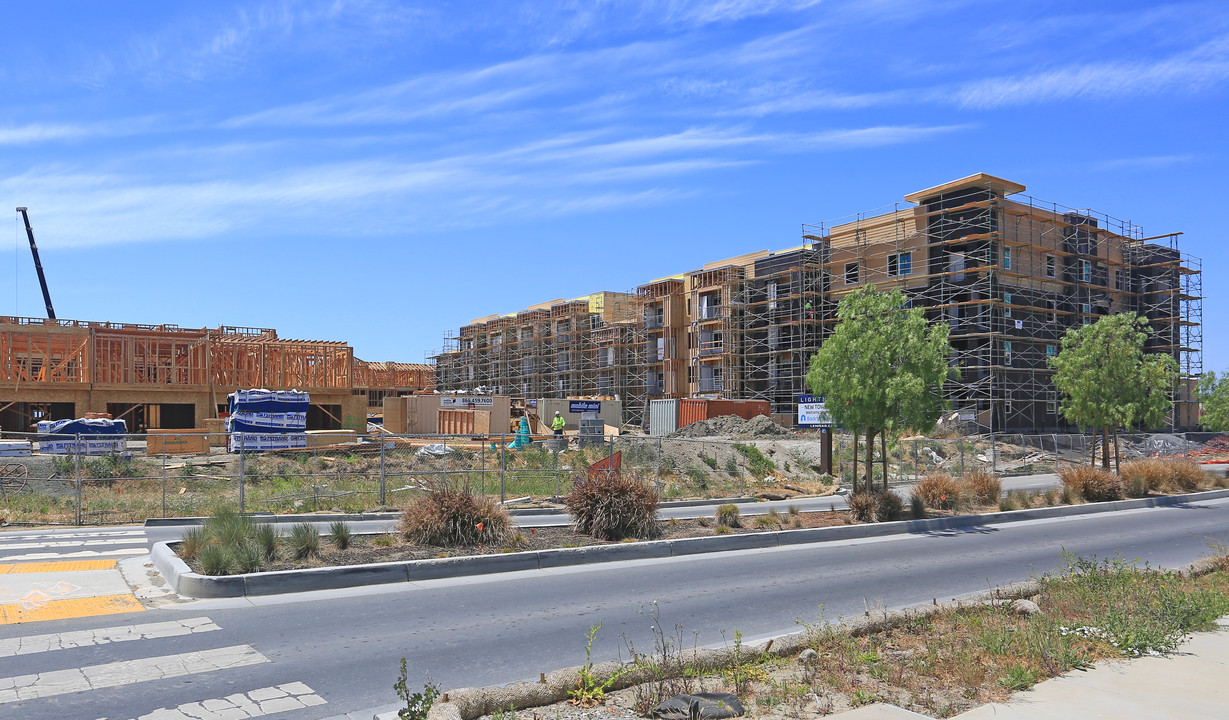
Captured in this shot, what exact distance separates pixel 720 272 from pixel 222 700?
202ft

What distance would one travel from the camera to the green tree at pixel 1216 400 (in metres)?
47.0

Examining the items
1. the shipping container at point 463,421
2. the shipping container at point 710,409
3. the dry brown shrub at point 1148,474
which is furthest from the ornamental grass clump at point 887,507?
the shipping container at point 710,409

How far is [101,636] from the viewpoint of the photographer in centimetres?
776

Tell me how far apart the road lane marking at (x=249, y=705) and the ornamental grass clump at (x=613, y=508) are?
25.5ft

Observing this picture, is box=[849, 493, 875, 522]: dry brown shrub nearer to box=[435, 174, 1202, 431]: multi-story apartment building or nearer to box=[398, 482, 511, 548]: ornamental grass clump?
box=[398, 482, 511, 548]: ornamental grass clump

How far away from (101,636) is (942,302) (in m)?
49.9

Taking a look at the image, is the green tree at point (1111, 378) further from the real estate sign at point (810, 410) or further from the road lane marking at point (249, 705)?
the road lane marking at point (249, 705)

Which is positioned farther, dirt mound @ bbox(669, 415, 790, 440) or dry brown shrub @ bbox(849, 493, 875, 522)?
dirt mound @ bbox(669, 415, 790, 440)

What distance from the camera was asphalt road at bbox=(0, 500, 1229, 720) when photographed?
21.1 ft

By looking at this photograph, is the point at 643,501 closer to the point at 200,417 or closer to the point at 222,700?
the point at 222,700

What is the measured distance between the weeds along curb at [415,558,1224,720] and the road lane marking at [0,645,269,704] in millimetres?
2464

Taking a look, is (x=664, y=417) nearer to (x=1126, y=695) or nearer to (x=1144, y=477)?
(x=1144, y=477)

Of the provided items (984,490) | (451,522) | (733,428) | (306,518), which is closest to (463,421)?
(733,428)

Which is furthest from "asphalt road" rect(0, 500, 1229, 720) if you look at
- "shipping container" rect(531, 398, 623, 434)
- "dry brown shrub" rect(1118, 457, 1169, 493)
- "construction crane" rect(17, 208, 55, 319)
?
"construction crane" rect(17, 208, 55, 319)
